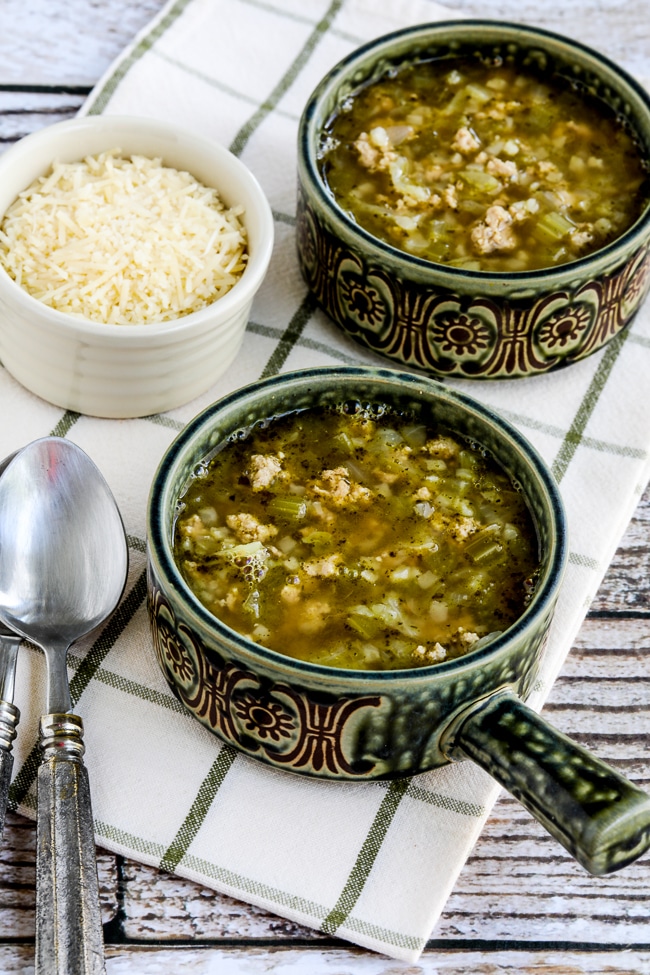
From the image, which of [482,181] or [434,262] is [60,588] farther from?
[482,181]

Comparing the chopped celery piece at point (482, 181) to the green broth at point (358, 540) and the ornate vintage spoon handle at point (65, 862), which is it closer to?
the green broth at point (358, 540)

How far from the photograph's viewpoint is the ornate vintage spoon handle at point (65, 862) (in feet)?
5.16

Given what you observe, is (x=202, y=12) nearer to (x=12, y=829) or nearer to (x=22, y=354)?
(x=22, y=354)

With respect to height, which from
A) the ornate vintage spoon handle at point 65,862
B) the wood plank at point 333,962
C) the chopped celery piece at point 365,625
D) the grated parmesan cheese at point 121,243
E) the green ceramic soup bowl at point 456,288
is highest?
the green ceramic soup bowl at point 456,288

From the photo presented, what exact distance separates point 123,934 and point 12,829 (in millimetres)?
221

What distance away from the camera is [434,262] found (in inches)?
90.8

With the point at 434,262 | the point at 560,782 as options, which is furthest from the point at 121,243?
the point at 560,782

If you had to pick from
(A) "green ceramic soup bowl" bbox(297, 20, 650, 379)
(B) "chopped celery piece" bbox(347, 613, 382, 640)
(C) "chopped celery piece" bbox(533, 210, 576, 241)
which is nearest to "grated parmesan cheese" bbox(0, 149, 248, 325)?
(A) "green ceramic soup bowl" bbox(297, 20, 650, 379)

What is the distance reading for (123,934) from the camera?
179cm

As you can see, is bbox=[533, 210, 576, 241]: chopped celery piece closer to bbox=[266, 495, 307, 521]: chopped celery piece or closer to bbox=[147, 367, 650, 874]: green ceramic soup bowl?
bbox=[147, 367, 650, 874]: green ceramic soup bowl

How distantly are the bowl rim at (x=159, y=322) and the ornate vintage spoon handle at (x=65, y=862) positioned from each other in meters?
0.69

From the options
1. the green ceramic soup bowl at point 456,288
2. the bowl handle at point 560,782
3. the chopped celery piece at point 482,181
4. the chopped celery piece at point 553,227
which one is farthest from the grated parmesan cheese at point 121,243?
the bowl handle at point 560,782

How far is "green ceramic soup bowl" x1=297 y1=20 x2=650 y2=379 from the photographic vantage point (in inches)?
88.6

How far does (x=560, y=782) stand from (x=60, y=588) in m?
0.83
